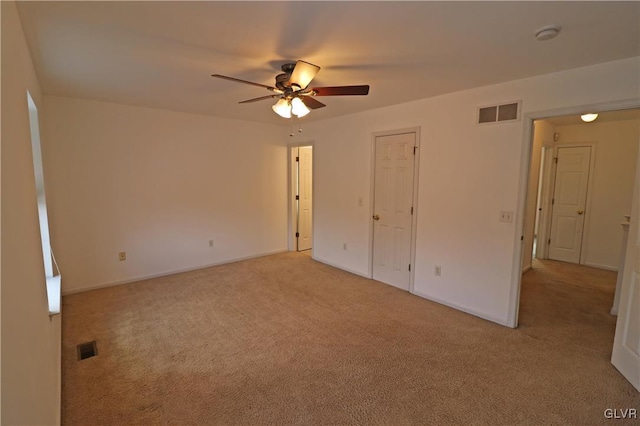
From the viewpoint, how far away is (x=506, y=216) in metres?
3.01

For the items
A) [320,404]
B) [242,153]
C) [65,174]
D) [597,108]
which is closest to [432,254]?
[597,108]

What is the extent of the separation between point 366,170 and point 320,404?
10.0ft

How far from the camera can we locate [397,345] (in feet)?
8.88

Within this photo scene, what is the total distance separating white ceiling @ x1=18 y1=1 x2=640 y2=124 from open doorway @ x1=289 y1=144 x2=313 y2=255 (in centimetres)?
268

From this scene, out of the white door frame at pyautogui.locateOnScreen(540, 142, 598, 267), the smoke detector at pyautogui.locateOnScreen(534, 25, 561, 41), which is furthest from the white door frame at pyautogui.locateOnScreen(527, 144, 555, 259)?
the smoke detector at pyautogui.locateOnScreen(534, 25, 561, 41)

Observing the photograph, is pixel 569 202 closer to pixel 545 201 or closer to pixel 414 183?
pixel 545 201

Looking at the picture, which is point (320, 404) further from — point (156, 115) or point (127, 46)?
point (156, 115)

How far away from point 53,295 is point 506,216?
4158 millimetres

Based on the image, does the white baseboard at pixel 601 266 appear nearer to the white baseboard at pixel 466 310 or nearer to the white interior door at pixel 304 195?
the white baseboard at pixel 466 310

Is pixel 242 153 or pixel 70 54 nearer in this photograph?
pixel 70 54

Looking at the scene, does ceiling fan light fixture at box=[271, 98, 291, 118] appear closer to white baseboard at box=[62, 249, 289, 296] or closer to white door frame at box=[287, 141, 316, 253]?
white door frame at box=[287, 141, 316, 253]

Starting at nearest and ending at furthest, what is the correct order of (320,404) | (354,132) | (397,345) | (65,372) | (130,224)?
1. (320,404)
2. (65,372)
3. (397,345)
4. (130,224)
5. (354,132)

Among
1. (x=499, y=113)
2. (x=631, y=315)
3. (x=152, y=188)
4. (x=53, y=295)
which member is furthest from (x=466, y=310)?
(x=152, y=188)

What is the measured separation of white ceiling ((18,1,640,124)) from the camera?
66.1 inches
